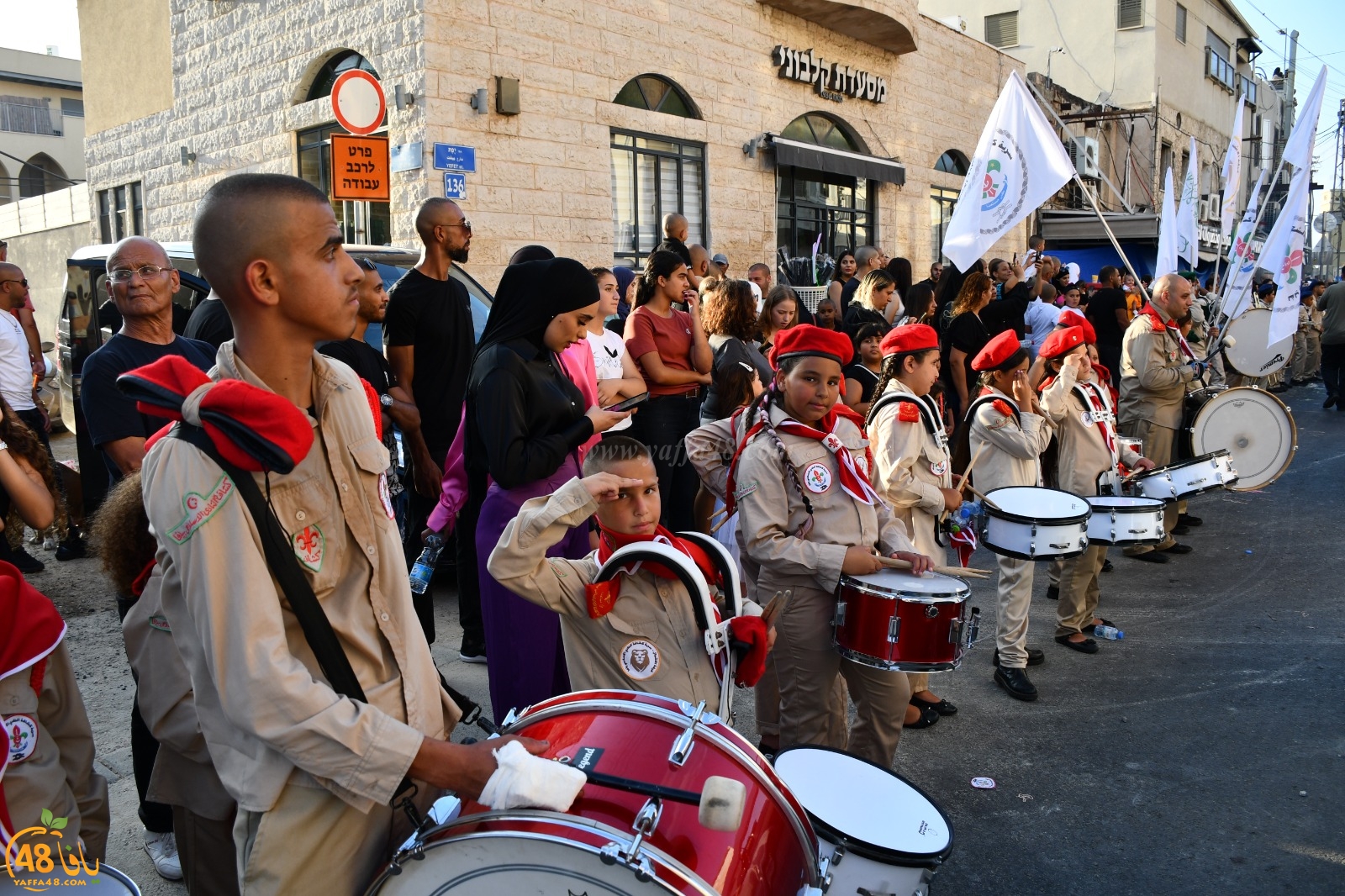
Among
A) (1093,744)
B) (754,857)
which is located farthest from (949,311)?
(754,857)

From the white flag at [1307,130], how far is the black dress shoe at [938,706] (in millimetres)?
8371

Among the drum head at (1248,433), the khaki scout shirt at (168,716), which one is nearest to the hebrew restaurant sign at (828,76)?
the drum head at (1248,433)

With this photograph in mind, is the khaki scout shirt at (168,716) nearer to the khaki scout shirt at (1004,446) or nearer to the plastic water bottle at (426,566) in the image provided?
the plastic water bottle at (426,566)

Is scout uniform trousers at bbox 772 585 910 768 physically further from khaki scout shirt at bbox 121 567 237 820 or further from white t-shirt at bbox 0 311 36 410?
white t-shirt at bbox 0 311 36 410

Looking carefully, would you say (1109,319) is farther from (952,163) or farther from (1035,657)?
(952,163)

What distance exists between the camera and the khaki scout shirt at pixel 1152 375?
7.74 metres

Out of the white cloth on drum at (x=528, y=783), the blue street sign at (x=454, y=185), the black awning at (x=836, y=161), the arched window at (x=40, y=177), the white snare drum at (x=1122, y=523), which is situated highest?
the arched window at (x=40, y=177)

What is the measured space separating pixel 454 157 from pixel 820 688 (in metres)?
8.56

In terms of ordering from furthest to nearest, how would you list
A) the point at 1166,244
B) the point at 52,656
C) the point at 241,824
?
the point at 1166,244 → the point at 52,656 → the point at 241,824

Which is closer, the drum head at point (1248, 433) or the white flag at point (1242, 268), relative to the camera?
the drum head at point (1248, 433)

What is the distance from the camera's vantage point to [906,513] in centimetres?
499

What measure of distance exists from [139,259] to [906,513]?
365 centimetres

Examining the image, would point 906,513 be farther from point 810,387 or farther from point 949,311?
point 949,311

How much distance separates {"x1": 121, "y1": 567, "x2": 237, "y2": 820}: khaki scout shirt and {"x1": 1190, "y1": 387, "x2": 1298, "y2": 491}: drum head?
721 centimetres
